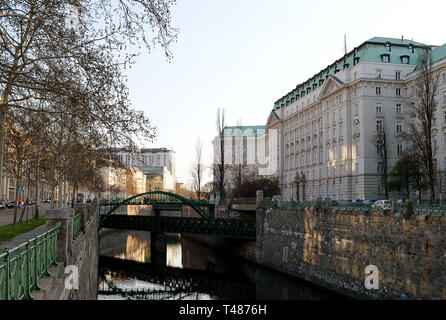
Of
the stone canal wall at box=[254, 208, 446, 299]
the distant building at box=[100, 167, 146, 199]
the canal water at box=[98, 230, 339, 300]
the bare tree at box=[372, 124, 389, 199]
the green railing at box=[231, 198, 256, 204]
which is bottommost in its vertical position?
the canal water at box=[98, 230, 339, 300]

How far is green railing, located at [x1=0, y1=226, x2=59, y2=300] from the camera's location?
18.8 ft

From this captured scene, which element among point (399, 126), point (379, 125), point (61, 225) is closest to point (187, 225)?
point (61, 225)

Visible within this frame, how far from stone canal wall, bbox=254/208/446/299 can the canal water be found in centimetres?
130

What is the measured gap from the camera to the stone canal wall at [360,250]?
18.0 m

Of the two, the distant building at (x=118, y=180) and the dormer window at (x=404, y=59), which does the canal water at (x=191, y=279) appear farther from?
the dormer window at (x=404, y=59)

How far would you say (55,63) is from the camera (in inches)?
484

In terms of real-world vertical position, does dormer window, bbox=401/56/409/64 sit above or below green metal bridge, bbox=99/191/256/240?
above

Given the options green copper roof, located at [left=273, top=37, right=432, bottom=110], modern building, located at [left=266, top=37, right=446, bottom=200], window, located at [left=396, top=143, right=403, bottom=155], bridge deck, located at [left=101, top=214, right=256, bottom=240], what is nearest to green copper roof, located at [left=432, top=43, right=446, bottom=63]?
modern building, located at [left=266, top=37, right=446, bottom=200]

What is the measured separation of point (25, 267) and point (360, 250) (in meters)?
19.4

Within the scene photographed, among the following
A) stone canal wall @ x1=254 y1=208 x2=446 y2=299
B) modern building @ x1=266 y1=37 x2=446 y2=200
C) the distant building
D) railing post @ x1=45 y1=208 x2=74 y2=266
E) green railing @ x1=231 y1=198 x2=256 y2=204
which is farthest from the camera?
modern building @ x1=266 y1=37 x2=446 y2=200

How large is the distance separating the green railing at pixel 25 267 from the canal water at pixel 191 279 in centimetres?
1813

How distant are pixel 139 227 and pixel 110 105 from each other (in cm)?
3245

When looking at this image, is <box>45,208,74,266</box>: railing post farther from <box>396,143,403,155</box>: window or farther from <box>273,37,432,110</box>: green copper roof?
<box>396,143,403,155</box>: window

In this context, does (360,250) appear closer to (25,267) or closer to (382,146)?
(25,267)
